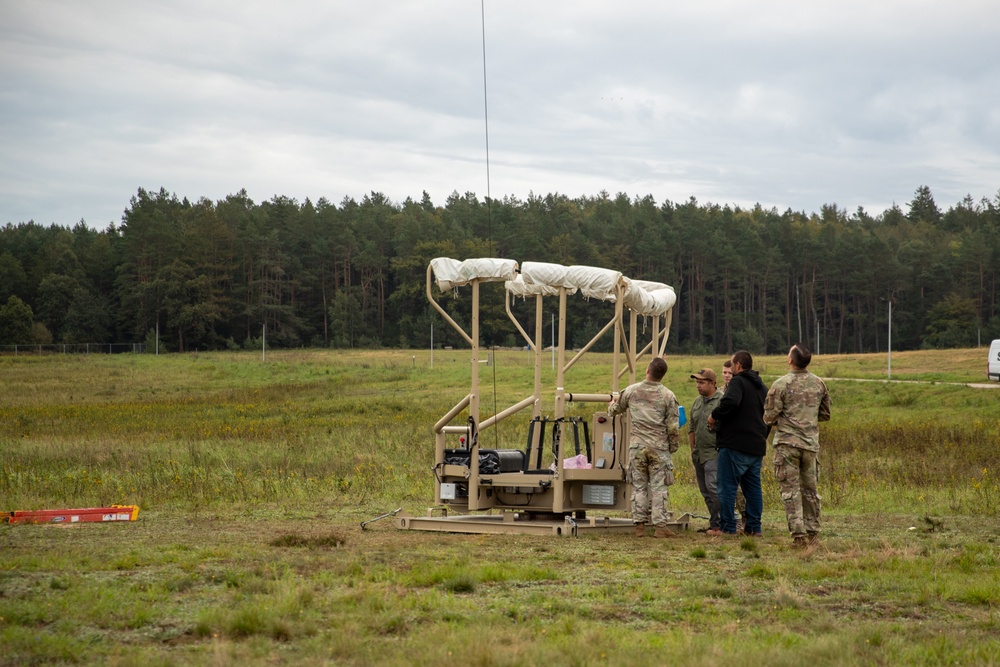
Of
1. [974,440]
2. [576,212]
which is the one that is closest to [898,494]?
[974,440]

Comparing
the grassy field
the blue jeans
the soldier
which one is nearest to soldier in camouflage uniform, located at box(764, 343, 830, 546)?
the grassy field

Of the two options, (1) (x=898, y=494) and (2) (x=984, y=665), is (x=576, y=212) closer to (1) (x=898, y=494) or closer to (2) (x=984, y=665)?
(1) (x=898, y=494)

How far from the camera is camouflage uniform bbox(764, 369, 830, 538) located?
1208cm

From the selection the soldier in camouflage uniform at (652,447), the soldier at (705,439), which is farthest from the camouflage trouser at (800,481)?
the soldier at (705,439)

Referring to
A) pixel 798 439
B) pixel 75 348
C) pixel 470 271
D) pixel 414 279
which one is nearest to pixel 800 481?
pixel 798 439

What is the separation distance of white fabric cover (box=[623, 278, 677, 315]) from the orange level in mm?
6988

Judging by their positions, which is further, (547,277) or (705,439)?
(705,439)

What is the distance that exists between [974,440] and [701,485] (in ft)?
46.1

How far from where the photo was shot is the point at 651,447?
Answer: 42.6 feet

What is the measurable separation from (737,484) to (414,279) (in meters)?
116

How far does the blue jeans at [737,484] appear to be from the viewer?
1305 cm

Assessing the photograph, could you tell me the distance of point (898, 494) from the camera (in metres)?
17.6

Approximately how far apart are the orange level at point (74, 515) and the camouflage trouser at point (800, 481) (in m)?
8.27

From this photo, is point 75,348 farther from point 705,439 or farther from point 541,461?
point 705,439
